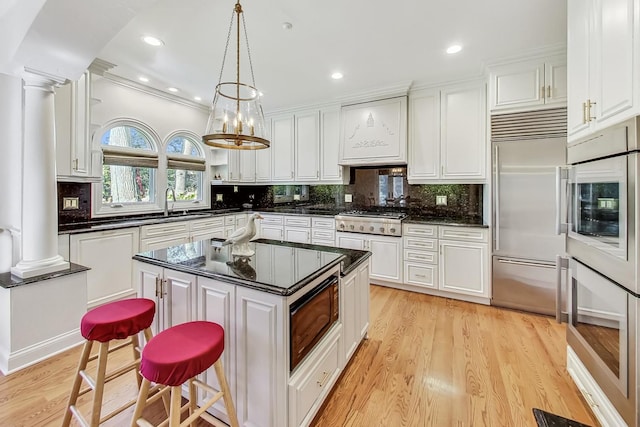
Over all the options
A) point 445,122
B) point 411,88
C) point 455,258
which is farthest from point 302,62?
point 455,258

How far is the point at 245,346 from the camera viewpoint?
1.33 metres

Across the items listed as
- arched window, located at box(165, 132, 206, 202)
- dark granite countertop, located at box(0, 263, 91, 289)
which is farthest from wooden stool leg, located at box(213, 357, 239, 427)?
arched window, located at box(165, 132, 206, 202)

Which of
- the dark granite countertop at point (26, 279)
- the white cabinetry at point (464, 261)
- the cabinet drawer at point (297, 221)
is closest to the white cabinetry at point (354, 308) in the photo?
the white cabinetry at point (464, 261)

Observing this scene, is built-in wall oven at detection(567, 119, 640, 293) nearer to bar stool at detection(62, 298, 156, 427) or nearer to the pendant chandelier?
the pendant chandelier

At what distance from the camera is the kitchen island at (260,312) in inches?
49.3

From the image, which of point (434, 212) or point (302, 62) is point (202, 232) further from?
point (434, 212)

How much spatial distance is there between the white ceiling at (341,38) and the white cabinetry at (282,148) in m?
1.03

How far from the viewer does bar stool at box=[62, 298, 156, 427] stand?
4.22 feet

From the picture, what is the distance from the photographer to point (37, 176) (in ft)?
6.88

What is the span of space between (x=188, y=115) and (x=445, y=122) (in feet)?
12.3

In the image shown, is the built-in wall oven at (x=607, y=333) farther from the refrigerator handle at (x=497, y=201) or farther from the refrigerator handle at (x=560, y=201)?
the refrigerator handle at (x=497, y=201)

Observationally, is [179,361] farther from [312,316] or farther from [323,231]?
[323,231]

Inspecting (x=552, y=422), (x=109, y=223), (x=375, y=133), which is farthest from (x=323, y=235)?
(x=552, y=422)

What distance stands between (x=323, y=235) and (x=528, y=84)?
9.57ft
